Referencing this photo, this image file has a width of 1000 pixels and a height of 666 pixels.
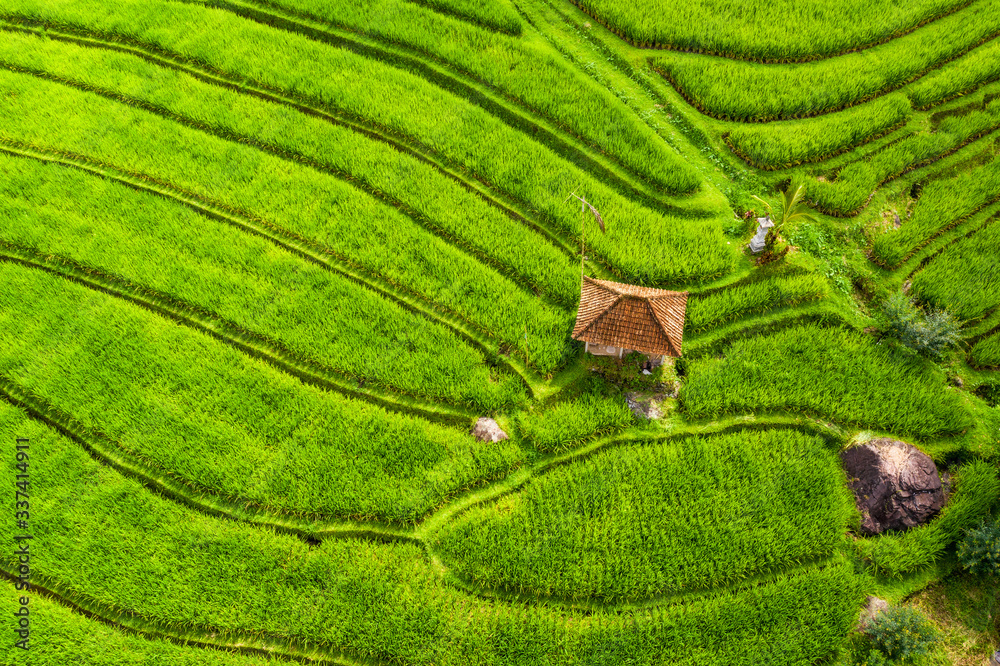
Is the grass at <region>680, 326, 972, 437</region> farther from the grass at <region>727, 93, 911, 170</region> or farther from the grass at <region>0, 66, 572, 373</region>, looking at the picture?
the grass at <region>727, 93, 911, 170</region>

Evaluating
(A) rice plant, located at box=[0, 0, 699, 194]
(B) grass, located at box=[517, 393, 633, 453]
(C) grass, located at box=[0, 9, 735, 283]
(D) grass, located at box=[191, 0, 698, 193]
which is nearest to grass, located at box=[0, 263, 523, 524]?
(B) grass, located at box=[517, 393, 633, 453]

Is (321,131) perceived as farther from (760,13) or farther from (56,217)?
(760,13)

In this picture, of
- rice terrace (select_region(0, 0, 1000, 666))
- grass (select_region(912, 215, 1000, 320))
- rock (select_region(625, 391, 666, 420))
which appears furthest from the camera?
grass (select_region(912, 215, 1000, 320))

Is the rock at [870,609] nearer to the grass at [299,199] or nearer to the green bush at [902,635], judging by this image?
the green bush at [902,635]

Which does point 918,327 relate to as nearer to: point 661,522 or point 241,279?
point 661,522

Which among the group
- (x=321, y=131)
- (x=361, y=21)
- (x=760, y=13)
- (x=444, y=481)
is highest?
(x=361, y=21)

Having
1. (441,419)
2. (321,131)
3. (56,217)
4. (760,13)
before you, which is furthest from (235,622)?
(760,13)

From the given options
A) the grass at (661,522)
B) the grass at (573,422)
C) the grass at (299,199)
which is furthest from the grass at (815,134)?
the grass at (573,422)
